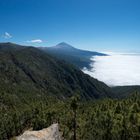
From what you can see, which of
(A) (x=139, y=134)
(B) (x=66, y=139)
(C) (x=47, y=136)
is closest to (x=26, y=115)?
(B) (x=66, y=139)

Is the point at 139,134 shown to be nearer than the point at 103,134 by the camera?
Yes

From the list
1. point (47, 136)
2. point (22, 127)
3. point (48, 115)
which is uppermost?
point (47, 136)

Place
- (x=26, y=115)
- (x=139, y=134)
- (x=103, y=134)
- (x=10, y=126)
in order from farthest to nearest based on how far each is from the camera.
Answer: (x=26, y=115) → (x=10, y=126) → (x=103, y=134) → (x=139, y=134)

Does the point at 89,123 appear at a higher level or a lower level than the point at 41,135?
lower

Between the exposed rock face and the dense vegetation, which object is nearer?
the exposed rock face

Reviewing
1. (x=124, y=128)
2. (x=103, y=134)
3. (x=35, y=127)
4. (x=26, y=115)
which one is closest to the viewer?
(x=124, y=128)

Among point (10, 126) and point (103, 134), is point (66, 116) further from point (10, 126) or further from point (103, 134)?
point (103, 134)

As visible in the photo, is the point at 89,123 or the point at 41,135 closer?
the point at 41,135

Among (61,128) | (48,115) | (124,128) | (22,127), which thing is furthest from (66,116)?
(124,128)

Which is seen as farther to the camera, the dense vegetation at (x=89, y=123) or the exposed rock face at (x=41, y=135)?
the dense vegetation at (x=89, y=123)

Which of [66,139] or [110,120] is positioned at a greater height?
[110,120]
